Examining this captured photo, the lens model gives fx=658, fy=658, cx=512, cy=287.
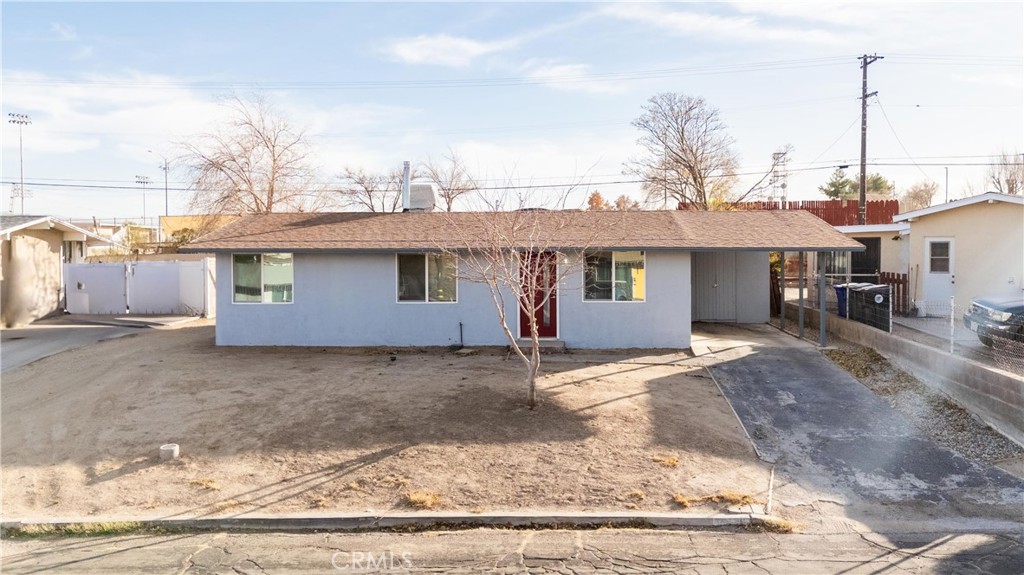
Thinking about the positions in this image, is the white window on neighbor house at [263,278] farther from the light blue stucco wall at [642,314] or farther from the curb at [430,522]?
the curb at [430,522]

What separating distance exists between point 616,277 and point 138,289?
17.3m

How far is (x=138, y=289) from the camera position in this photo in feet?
75.5

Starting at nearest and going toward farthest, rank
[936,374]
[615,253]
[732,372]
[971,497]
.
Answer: [971,497]
[936,374]
[732,372]
[615,253]

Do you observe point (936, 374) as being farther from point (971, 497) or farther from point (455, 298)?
point (455, 298)

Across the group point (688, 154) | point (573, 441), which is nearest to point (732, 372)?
point (573, 441)

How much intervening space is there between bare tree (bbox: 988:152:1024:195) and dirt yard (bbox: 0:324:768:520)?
132 feet

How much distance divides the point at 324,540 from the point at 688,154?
3207 cm

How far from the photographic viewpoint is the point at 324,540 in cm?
663

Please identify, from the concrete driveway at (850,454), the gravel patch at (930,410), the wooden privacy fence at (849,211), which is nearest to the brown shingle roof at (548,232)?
the gravel patch at (930,410)

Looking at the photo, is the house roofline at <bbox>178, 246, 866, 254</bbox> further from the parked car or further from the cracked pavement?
the cracked pavement

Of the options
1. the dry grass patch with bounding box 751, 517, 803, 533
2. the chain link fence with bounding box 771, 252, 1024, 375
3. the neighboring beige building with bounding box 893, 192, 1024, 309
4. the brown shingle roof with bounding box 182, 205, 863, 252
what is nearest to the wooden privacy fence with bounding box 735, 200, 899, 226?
the chain link fence with bounding box 771, 252, 1024, 375

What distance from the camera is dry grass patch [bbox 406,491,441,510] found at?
722 cm

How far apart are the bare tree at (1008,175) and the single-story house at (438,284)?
116 ft

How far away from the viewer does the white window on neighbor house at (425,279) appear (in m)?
15.4
